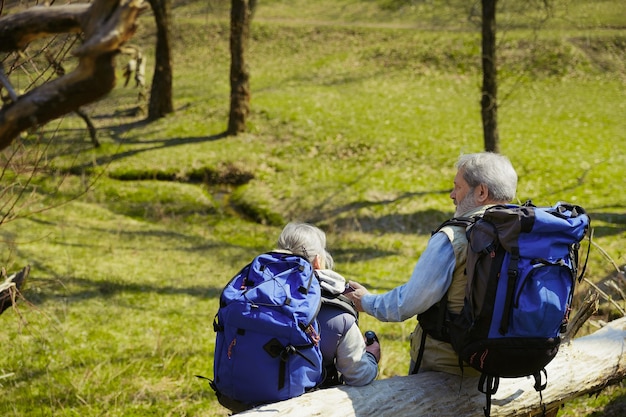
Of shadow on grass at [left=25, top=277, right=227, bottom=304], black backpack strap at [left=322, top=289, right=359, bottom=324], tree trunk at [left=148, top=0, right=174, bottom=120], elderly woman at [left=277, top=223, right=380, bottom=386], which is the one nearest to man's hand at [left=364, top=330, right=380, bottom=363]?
elderly woman at [left=277, top=223, right=380, bottom=386]

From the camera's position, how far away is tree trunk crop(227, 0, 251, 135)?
20734mm

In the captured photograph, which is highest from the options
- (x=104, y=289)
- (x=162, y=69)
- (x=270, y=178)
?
(x=162, y=69)

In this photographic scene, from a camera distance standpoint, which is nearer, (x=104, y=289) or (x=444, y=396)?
(x=444, y=396)

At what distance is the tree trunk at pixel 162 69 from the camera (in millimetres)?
22641

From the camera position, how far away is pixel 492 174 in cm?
423

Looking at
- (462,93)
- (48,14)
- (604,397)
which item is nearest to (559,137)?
(462,93)

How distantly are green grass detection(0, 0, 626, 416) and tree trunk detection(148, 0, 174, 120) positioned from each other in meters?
0.78

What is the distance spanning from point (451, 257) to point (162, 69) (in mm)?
21476

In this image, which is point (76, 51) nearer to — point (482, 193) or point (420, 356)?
point (482, 193)

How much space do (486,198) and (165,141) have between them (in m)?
19.3

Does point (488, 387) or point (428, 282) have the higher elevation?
point (428, 282)

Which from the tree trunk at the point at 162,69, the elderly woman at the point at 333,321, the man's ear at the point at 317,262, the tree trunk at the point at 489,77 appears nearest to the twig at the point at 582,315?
the elderly woman at the point at 333,321

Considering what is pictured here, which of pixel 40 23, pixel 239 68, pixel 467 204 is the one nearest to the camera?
pixel 40 23

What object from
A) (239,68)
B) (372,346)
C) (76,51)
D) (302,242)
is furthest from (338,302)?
(239,68)
